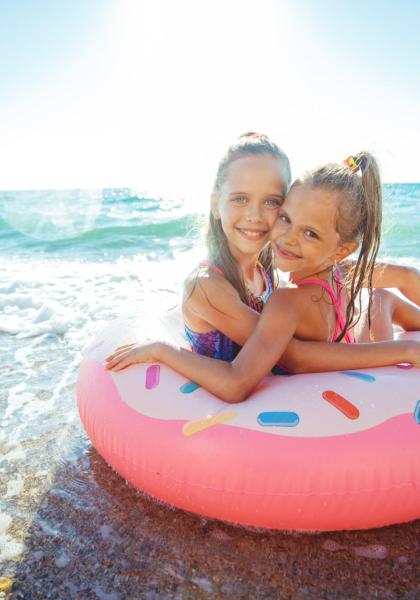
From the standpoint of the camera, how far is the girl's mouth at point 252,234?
235cm

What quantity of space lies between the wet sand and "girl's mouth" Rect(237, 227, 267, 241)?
1.27 m

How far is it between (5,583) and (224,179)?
1.89 meters

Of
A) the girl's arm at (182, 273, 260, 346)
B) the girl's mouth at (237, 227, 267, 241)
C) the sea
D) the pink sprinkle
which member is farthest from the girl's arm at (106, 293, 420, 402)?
the pink sprinkle

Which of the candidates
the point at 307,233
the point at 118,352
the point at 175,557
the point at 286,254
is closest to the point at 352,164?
the point at 307,233

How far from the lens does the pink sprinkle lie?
1873mm

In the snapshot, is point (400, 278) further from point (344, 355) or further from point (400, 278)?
point (344, 355)

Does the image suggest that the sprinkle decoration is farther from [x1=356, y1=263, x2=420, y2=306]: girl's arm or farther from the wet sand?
[x1=356, y1=263, x2=420, y2=306]: girl's arm

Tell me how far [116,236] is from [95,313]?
26.0 ft

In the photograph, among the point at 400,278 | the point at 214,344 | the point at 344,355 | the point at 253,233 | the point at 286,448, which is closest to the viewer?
the point at 286,448

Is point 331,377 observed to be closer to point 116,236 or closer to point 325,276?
point 325,276

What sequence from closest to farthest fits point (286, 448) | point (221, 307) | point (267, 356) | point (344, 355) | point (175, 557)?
point (286, 448)
point (175, 557)
point (267, 356)
point (344, 355)
point (221, 307)

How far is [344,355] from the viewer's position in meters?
2.09

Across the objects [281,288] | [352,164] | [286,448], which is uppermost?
[352,164]

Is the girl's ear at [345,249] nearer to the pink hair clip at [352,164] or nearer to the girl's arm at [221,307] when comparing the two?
the pink hair clip at [352,164]
